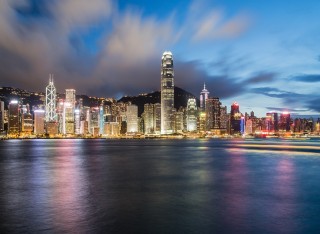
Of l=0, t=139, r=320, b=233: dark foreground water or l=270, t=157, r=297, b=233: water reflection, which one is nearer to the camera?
l=0, t=139, r=320, b=233: dark foreground water

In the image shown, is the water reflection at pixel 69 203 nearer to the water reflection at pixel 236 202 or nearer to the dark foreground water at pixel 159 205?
the dark foreground water at pixel 159 205

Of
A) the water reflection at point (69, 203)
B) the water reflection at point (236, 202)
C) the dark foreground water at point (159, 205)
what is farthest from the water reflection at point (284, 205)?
the water reflection at point (69, 203)

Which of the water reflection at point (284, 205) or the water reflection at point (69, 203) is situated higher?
the water reflection at point (69, 203)

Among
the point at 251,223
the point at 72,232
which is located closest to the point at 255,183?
the point at 251,223

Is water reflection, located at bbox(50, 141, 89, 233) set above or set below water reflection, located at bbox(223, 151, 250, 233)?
above

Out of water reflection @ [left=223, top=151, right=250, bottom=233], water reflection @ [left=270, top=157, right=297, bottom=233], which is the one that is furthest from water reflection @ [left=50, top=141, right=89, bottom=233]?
water reflection @ [left=270, top=157, right=297, bottom=233]

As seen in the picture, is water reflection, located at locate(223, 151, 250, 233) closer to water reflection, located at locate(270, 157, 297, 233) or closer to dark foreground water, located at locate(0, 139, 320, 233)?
dark foreground water, located at locate(0, 139, 320, 233)

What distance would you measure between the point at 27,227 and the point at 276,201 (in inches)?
652

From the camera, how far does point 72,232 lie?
17.8m

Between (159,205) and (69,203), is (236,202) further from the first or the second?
(69,203)

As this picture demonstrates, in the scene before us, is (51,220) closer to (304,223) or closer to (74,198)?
(74,198)

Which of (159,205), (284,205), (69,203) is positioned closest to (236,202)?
(284,205)

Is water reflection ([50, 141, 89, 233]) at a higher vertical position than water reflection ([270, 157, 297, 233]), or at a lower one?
higher

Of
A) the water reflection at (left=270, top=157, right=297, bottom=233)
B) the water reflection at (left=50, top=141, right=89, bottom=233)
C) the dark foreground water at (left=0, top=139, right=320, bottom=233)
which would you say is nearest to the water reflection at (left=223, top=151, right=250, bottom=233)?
the dark foreground water at (left=0, top=139, right=320, bottom=233)
